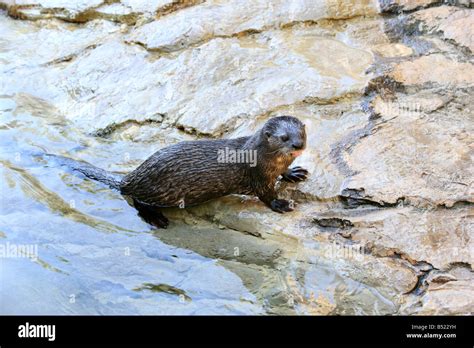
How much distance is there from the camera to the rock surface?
362 cm

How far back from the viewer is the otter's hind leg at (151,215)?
4.36m

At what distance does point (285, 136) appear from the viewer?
4199mm

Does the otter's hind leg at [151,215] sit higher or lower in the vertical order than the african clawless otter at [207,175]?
lower

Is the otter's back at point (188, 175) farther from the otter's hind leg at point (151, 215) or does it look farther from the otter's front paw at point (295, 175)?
the otter's front paw at point (295, 175)

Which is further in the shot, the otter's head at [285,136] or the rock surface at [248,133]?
the otter's head at [285,136]

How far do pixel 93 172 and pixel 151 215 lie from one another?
68 centimetres

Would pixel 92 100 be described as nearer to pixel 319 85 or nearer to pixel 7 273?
pixel 319 85

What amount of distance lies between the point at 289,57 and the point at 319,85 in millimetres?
595

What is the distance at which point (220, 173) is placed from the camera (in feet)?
14.5

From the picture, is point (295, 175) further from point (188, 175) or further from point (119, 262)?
point (119, 262)

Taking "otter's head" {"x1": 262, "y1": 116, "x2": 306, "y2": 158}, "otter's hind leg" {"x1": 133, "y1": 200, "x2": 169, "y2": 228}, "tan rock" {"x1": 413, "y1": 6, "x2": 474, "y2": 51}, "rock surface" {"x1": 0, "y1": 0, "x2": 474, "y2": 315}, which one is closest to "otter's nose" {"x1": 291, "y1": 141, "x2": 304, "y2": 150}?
"otter's head" {"x1": 262, "y1": 116, "x2": 306, "y2": 158}

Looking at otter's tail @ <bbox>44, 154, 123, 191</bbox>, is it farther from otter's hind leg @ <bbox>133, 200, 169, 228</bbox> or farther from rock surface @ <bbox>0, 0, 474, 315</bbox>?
otter's hind leg @ <bbox>133, 200, 169, 228</bbox>

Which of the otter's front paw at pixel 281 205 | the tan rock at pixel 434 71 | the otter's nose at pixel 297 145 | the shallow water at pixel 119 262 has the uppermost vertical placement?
the tan rock at pixel 434 71

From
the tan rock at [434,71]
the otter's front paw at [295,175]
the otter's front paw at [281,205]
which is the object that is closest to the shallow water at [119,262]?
the otter's front paw at [281,205]
